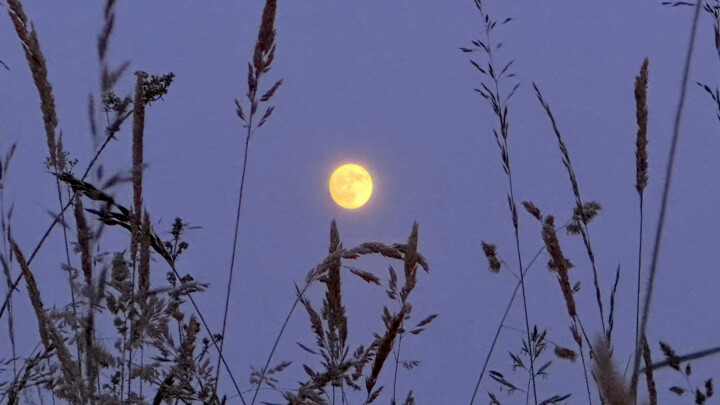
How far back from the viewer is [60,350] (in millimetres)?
1667

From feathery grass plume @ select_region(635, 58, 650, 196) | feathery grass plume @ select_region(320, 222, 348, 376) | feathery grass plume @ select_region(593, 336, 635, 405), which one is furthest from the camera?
feathery grass plume @ select_region(635, 58, 650, 196)

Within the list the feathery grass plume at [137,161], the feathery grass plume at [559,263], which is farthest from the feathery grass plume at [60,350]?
the feathery grass plume at [559,263]

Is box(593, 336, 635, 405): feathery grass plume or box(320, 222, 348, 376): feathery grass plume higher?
box(320, 222, 348, 376): feathery grass plume

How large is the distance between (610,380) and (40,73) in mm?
1896

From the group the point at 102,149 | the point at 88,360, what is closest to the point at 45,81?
the point at 102,149

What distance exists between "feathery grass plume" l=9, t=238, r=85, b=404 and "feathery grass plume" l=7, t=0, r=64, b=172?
0.39 metres

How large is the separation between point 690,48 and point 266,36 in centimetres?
116

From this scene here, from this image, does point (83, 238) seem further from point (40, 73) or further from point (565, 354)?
point (565, 354)

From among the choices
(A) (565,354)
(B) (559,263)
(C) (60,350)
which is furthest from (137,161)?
(A) (565,354)

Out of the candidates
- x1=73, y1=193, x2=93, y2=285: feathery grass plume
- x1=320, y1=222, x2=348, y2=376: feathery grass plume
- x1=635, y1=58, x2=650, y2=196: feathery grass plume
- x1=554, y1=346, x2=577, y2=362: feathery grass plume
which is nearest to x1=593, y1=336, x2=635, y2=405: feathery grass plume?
x1=320, y1=222, x2=348, y2=376: feathery grass plume

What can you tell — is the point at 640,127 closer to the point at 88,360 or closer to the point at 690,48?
the point at 690,48

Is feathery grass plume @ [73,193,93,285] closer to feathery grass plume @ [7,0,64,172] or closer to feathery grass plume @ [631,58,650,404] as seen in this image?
feathery grass plume @ [7,0,64,172]

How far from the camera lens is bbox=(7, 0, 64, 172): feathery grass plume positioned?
2104 mm

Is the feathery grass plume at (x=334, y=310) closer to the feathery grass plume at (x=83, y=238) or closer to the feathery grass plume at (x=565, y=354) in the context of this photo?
the feathery grass plume at (x=83, y=238)
